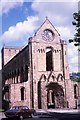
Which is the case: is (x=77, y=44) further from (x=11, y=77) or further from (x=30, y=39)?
(x=11, y=77)

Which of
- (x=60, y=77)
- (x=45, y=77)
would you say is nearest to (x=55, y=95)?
(x=60, y=77)

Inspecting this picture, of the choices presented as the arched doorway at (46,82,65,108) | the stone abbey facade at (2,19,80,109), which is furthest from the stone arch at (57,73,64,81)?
the arched doorway at (46,82,65,108)

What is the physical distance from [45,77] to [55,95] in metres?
4.79

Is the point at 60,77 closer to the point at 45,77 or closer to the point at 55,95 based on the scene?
the point at 45,77

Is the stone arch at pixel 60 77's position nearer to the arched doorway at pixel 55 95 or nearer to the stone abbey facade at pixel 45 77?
the stone abbey facade at pixel 45 77

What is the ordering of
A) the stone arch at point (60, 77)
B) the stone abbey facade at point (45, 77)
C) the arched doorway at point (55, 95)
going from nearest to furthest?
the stone abbey facade at point (45, 77), the arched doorway at point (55, 95), the stone arch at point (60, 77)

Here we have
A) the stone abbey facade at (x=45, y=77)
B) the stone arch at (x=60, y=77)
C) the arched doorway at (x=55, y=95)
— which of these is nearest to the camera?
the stone abbey facade at (x=45, y=77)

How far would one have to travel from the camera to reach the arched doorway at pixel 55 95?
2343 inches

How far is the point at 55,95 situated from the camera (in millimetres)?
60906

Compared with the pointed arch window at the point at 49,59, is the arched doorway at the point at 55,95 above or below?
below

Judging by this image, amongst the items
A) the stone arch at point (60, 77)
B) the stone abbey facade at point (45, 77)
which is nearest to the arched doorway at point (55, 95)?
the stone abbey facade at point (45, 77)

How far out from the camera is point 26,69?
62.5 meters

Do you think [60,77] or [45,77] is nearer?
[45,77]

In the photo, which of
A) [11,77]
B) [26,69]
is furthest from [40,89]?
[11,77]
